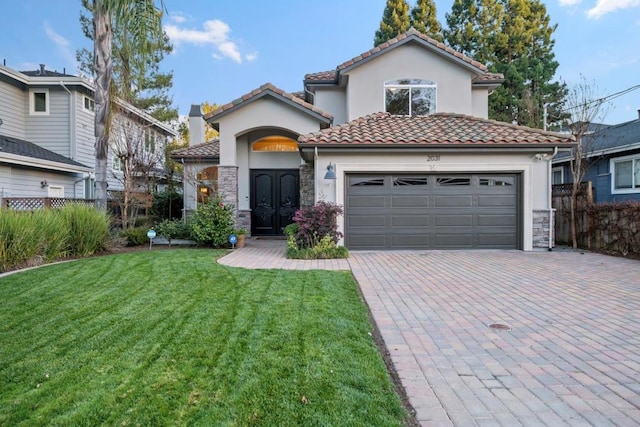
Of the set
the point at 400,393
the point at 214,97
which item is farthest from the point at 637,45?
the point at 214,97

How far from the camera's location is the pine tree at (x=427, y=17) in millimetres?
25539

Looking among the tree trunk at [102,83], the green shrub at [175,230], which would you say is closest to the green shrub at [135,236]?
the green shrub at [175,230]

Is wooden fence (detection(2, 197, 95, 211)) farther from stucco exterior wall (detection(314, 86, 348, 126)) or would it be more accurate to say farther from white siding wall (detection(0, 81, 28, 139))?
stucco exterior wall (detection(314, 86, 348, 126))

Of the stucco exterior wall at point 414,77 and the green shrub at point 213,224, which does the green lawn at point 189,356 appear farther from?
the stucco exterior wall at point 414,77

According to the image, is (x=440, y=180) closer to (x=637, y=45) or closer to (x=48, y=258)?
(x=48, y=258)

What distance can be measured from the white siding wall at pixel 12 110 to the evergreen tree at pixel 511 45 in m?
24.6

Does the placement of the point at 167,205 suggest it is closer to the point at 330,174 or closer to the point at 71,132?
the point at 71,132

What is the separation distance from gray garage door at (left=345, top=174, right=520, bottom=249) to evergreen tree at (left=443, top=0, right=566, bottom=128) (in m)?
13.8

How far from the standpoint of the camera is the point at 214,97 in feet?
120

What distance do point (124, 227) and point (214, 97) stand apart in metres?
26.5

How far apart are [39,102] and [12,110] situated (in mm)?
1166

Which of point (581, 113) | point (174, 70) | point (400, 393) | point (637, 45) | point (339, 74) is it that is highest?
point (174, 70)

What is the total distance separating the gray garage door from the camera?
37.1ft

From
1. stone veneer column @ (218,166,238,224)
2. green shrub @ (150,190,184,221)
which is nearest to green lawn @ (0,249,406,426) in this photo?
stone veneer column @ (218,166,238,224)
